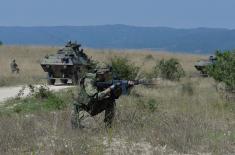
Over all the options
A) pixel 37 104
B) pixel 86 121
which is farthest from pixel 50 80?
pixel 86 121

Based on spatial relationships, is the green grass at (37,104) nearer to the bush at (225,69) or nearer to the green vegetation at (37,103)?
the green vegetation at (37,103)

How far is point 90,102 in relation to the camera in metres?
11.0

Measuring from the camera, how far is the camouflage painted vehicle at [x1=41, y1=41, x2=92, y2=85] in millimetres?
26875

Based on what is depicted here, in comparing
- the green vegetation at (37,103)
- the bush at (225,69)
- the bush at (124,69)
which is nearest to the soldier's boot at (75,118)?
the green vegetation at (37,103)

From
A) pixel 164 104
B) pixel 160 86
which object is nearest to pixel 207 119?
pixel 164 104

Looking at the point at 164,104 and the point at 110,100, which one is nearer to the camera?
the point at 110,100

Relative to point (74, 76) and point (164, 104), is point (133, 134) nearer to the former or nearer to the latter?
point (164, 104)

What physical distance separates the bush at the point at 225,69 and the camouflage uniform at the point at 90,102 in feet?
23.7

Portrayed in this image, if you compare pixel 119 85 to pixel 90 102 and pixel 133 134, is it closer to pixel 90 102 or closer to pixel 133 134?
pixel 90 102

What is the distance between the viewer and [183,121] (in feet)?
37.2

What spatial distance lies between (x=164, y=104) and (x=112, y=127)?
18.0ft

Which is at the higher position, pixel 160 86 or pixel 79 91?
pixel 79 91

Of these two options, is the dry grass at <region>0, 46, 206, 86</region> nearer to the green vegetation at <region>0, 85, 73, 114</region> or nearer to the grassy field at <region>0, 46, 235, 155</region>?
→ the green vegetation at <region>0, 85, 73, 114</region>

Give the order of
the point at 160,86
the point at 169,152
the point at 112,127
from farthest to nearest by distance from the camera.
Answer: the point at 160,86 → the point at 112,127 → the point at 169,152
